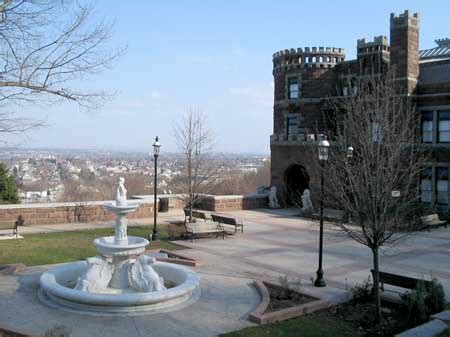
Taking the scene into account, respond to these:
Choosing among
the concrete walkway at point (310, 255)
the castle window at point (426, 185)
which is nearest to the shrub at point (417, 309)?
the concrete walkway at point (310, 255)

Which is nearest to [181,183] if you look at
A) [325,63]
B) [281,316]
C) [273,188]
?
[273,188]

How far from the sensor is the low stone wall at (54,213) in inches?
888

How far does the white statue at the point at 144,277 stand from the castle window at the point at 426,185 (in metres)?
21.4

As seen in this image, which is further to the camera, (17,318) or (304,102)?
(304,102)

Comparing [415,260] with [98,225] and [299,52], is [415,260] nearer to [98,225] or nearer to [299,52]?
[98,225]

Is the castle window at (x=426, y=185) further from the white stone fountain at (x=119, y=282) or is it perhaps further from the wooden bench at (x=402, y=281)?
the white stone fountain at (x=119, y=282)

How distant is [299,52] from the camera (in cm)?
3672

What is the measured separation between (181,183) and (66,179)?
39.6 metres

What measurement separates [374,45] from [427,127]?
7.06 m

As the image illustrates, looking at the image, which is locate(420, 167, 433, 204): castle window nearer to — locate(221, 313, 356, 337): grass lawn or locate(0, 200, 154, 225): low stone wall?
locate(0, 200, 154, 225): low stone wall

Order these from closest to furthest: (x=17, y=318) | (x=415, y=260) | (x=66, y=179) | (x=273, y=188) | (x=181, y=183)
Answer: (x=17, y=318) → (x=415, y=260) → (x=181, y=183) → (x=273, y=188) → (x=66, y=179)

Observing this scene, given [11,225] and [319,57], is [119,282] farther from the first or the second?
[319,57]

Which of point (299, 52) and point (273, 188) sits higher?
point (299, 52)

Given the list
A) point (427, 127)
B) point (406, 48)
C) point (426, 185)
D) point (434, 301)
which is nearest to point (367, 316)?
point (434, 301)
